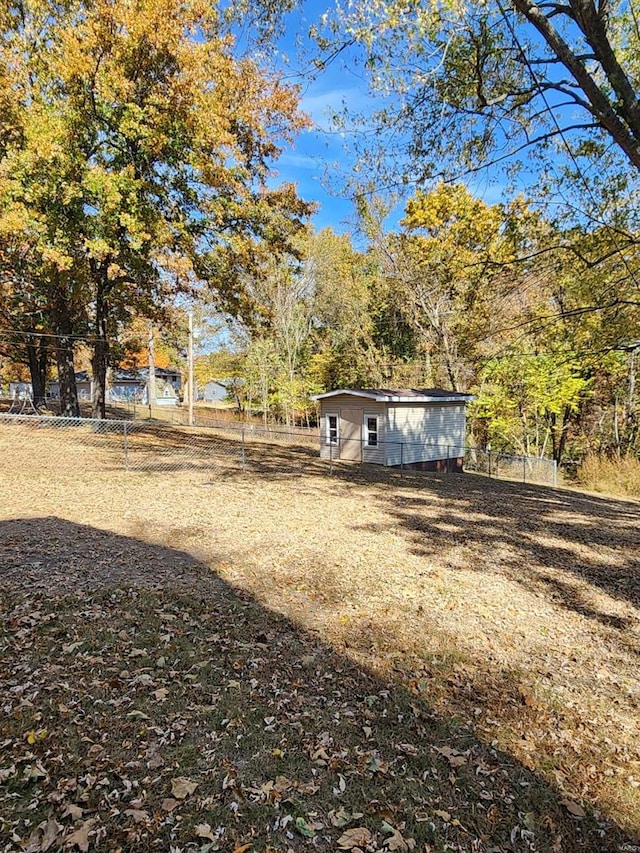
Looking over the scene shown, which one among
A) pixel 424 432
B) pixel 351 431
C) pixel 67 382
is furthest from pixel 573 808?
pixel 67 382

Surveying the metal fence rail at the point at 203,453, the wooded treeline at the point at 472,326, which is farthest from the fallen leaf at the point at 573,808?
the metal fence rail at the point at 203,453

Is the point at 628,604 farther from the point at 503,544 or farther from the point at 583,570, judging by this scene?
the point at 503,544

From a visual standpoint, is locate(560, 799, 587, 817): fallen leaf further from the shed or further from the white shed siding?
the white shed siding

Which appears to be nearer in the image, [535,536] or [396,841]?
[396,841]

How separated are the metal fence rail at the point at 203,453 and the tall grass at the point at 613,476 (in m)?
1.57

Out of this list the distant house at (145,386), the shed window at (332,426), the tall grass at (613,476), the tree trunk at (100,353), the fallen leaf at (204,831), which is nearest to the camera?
the fallen leaf at (204,831)

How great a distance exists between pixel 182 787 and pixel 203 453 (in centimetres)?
1231

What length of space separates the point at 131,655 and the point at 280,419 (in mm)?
29127

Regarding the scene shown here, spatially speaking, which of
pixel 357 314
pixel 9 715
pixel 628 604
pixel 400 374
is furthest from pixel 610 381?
pixel 9 715

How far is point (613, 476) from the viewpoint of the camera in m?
16.5

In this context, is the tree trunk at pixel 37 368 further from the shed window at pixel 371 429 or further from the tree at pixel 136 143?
the shed window at pixel 371 429

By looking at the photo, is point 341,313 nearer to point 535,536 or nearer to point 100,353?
point 100,353

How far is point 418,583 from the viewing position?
16.6 feet

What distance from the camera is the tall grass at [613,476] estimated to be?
15.7 metres
